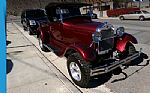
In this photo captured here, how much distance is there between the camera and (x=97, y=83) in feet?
19.3

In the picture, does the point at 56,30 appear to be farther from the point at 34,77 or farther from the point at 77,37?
the point at 34,77

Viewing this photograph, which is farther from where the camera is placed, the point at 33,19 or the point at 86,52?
the point at 33,19

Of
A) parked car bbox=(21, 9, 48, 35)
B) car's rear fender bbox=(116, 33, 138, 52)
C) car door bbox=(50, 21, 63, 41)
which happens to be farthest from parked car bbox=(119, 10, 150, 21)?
car's rear fender bbox=(116, 33, 138, 52)

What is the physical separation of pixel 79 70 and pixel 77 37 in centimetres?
136

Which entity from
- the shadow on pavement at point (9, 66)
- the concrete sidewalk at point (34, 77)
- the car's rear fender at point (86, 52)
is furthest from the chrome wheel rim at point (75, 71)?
the shadow on pavement at point (9, 66)

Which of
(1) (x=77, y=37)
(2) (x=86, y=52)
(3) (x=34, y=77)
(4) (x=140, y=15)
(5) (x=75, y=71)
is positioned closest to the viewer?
(2) (x=86, y=52)

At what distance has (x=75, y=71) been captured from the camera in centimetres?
590

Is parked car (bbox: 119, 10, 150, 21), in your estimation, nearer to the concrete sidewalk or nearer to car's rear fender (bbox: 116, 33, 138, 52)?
the concrete sidewalk

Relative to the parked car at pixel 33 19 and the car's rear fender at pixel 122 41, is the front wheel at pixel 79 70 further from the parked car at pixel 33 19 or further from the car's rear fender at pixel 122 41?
the parked car at pixel 33 19

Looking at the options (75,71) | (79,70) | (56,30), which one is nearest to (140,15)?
(56,30)

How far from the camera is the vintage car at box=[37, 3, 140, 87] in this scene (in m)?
5.52

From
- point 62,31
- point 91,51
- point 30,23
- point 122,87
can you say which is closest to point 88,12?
point 62,31

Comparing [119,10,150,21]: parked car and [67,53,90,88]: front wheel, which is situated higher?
[119,10,150,21]: parked car

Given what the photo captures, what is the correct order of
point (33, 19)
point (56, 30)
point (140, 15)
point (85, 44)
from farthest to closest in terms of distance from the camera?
point (140, 15) < point (33, 19) < point (56, 30) < point (85, 44)
